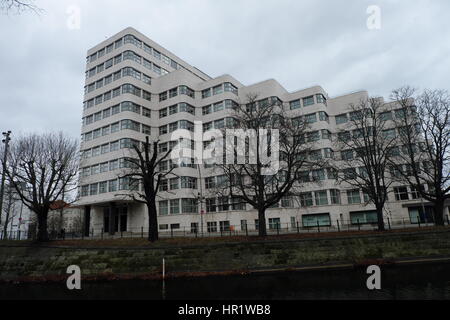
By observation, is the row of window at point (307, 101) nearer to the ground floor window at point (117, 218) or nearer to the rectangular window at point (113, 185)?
the rectangular window at point (113, 185)

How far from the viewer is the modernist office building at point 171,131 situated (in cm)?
4641

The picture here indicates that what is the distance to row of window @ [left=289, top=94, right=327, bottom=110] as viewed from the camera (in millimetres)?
52344

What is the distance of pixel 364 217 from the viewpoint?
4741 cm

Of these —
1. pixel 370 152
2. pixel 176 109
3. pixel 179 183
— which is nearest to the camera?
pixel 370 152

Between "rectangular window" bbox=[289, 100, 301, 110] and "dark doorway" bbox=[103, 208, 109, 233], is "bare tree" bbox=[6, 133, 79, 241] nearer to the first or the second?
"dark doorway" bbox=[103, 208, 109, 233]

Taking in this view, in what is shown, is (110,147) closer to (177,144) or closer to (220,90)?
(177,144)

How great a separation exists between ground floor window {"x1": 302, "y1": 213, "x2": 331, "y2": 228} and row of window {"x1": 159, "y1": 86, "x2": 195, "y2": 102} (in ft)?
91.1

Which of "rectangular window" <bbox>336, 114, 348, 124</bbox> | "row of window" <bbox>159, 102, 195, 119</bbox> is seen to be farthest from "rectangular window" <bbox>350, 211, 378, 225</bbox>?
"row of window" <bbox>159, 102, 195, 119</bbox>

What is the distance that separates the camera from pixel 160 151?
1973 inches

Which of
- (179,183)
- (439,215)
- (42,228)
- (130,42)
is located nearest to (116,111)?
(130,42)

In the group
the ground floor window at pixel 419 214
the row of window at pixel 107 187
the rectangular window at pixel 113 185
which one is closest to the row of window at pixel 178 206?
the row of window at pixel 107 187

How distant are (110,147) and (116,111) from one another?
19.8 feet
